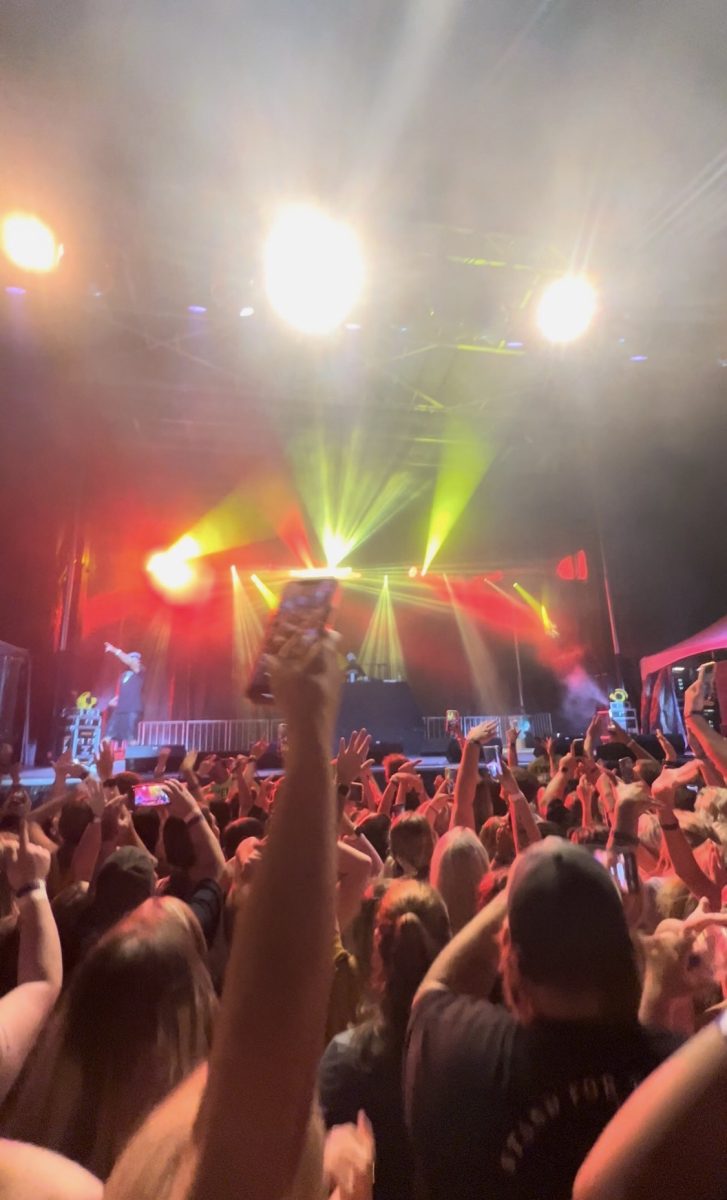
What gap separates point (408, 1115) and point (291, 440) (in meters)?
11.8

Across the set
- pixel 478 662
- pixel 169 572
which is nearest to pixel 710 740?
pixel 169 572

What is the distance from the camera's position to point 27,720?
35.3ft

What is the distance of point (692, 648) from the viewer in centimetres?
954

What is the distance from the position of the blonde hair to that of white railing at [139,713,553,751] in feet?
39.5

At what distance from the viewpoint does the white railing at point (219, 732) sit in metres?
14.0

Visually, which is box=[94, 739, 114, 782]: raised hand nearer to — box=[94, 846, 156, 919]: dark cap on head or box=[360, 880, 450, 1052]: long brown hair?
box=[94, 846, 156, 919]: dark cap on head

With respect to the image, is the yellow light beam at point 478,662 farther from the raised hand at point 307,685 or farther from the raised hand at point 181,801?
the raised hand at point 307,685

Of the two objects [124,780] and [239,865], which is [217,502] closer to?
[124,780]

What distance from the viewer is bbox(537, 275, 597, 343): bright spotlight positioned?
7457 millimetres

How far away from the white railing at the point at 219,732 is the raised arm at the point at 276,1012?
13714mm

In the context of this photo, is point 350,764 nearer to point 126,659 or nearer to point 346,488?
point 346,488

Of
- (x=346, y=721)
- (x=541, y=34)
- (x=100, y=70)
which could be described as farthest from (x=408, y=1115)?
(x=346, y=721)

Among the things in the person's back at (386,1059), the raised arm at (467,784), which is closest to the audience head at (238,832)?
the raised arm at (467,784)

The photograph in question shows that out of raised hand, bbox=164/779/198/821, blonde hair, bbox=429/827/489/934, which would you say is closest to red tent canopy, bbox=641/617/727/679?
blonde hair, bbox=429/827/489/934
